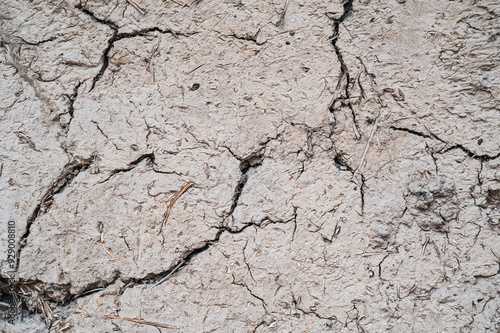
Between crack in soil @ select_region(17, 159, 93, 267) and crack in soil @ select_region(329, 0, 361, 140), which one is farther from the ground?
crack in soil @ select_region(329, 0, 361, 140)

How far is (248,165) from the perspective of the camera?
54.7 inches

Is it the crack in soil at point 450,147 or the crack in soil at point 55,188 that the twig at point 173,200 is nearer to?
the crack in soil at point 55,188

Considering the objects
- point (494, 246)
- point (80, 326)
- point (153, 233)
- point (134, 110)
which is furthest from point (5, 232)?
point (494, 246)

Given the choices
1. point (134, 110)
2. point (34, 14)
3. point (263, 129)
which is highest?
point (34, 14)

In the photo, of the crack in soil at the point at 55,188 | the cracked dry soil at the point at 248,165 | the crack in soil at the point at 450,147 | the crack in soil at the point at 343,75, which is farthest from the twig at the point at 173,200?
Answer: the crack in soil at the point at 450,147

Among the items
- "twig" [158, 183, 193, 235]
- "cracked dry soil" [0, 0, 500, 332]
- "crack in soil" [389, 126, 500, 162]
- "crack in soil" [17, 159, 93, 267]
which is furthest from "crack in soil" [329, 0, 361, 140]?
"crack in soil" [17, 159, 93, 267]

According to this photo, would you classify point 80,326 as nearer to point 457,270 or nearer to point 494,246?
point 457,270

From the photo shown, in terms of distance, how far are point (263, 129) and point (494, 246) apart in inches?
38.0

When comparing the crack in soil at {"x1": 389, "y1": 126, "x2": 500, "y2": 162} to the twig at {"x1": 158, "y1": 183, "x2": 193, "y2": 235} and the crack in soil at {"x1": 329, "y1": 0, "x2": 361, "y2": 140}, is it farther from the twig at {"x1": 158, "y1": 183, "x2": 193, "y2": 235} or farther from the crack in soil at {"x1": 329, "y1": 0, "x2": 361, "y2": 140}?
the twig at {"x1": 158, "y1": 183, "x2": 193, "y2": 235}

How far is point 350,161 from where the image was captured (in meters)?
1.37

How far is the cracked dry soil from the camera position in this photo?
4.37 feet

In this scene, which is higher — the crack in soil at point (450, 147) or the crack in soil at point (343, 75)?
the crack in soil at point (343, 75)

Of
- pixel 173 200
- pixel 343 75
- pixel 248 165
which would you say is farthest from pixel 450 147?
pixel 173 200

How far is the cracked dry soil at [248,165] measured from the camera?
1.33 m
